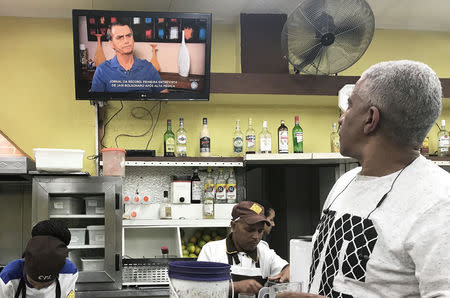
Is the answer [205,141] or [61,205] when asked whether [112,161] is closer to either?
[61,205]

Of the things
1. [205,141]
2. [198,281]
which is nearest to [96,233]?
[205,141]

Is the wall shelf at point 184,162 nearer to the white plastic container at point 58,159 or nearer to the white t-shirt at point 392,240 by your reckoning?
the white plastic container at point 58,159

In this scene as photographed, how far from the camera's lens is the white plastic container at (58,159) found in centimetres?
415

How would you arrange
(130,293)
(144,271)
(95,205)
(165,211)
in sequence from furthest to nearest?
(165,211)
(95,205)
(144,271)
(130,293)

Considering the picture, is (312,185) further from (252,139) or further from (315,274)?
(315,274)

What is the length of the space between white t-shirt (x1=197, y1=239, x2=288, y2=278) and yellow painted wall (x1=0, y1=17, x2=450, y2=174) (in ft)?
5.77

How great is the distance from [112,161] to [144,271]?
0.98 meters

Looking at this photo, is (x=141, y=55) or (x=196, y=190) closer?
(x=141, y=55)

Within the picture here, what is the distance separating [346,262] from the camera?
4.25ft

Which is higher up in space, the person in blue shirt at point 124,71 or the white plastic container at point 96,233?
the person in blue shirt at point 124,71

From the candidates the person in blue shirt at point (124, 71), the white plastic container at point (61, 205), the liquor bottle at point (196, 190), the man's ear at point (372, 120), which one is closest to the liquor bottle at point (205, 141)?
the liquor bottle at point (196, 190)

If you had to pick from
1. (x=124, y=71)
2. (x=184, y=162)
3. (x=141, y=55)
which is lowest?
(x=184, y=162)

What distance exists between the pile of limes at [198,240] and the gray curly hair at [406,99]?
3.52 metres

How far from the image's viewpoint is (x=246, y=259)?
335cm
